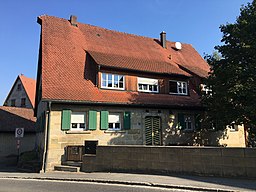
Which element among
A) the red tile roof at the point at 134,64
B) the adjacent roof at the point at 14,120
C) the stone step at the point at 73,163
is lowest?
the stone step at the point at 73,163

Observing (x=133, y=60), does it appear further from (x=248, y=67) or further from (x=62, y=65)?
(x=248, y=67)

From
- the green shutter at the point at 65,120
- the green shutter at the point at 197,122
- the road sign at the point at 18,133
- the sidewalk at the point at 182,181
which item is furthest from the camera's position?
the green shutter at the point at 197,122

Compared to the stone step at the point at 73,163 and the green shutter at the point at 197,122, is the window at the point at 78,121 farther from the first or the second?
the green shutter at the point at 197,122

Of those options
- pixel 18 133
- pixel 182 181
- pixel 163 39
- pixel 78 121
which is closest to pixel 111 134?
pixel 78 121

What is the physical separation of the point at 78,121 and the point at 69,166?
3082mm

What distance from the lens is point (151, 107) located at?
18.0m

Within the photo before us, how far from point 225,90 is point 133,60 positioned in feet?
25.3

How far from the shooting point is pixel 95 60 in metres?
17.7

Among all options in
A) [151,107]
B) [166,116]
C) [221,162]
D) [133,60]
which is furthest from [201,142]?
[221,162]

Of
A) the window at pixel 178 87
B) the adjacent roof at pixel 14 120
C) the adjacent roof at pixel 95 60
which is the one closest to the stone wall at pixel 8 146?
the adjacent roof at pixel 14 120

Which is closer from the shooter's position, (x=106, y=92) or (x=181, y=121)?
(x=106, y=92)

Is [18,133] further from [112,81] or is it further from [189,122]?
[189,122]

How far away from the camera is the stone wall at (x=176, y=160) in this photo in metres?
9.62

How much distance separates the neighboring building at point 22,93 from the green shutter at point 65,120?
27204 mm
